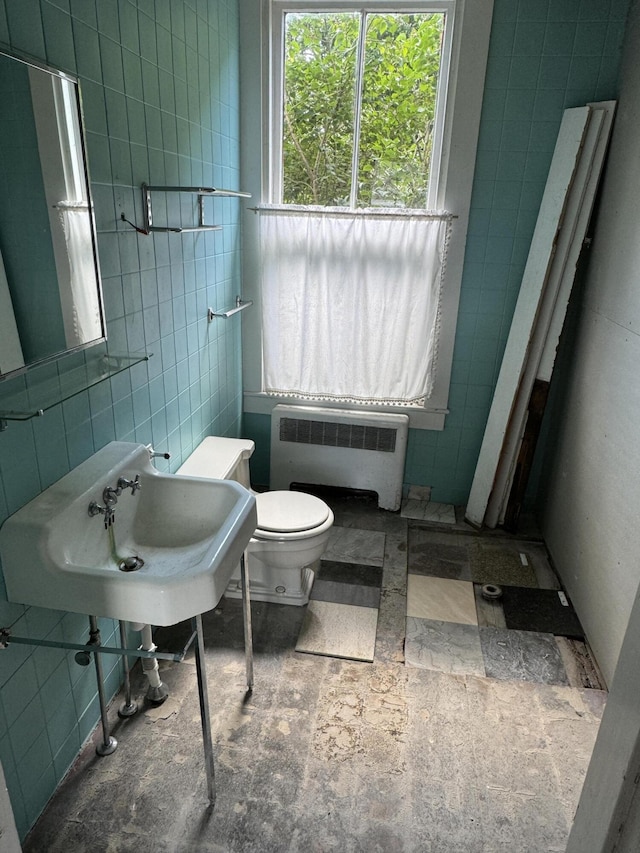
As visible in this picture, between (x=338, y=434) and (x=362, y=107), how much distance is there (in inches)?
64.8

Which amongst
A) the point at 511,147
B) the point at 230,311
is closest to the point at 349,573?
the point at 230,311

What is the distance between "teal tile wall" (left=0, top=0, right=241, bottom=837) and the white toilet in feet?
0.43

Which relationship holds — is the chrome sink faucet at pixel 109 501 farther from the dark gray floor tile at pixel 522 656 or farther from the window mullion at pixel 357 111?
the window mullion at pixel 357 111

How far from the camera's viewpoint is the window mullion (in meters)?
2.67

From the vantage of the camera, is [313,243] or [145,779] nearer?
[145,779]

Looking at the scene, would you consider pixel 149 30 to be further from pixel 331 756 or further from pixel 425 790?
pixel 425 790

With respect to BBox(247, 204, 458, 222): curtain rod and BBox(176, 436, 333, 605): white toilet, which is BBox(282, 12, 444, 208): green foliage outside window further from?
BBox(176, 436, 333, 605): white toilet

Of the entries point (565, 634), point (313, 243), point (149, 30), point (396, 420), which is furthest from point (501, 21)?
point (565, 634)

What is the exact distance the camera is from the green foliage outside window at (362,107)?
2678 millimetres

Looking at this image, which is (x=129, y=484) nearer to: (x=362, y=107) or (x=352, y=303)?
(x=352, y=303)

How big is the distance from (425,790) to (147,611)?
1034mm

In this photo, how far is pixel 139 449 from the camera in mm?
1742

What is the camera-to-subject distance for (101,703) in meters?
1.73

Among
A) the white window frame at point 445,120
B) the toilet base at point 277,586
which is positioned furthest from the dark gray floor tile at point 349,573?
the white window frame at point 445,120
